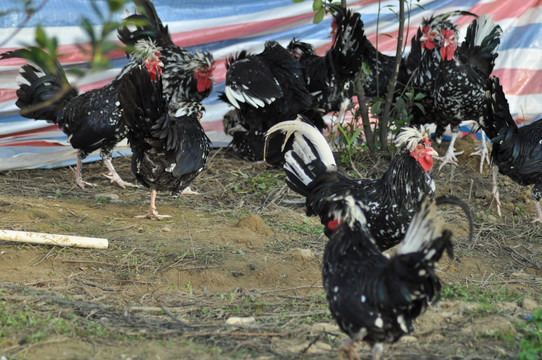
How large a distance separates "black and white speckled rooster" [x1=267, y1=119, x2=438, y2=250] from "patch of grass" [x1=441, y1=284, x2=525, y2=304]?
58 centimetres

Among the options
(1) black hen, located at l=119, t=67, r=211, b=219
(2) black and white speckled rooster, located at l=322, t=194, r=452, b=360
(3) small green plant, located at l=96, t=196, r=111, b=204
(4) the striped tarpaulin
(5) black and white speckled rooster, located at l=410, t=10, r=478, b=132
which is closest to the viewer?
(2) black and white speckled rooster, located at l=322, t=194, r=452, b=360

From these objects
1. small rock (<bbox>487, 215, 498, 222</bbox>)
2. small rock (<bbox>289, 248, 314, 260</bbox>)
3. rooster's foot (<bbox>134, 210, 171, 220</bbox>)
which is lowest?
small rock (<bbox>487, 215, 498, 222</bbox>)

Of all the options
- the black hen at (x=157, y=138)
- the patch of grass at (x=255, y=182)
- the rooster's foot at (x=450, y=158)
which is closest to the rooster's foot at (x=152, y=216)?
the black hen at (x=157, y=138)

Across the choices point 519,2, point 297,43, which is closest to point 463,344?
point 297,43

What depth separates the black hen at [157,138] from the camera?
17.0 feet

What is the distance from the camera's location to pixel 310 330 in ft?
12.3

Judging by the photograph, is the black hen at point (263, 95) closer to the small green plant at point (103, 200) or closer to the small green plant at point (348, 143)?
the small green plant at point (348, 143)

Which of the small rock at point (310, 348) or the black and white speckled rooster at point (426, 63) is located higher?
the black and white speckled rooster at point (426, 63)

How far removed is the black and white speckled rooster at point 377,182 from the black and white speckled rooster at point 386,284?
2.79 feet

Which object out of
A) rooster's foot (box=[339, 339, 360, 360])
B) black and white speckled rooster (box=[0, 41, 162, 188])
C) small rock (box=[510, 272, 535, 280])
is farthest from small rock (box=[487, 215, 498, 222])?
black and white speckled rooster (box=[0, 41, 162, 188])

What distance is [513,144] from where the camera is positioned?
6227mm

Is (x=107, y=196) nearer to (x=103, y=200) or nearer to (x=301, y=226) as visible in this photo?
(x=103, y=200)

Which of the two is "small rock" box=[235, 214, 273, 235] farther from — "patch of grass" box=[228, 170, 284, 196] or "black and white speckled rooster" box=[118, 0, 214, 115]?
"black and white speckled rooster" box=[118, 0, 214, 115]

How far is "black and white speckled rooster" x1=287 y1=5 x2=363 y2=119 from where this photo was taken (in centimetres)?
738
